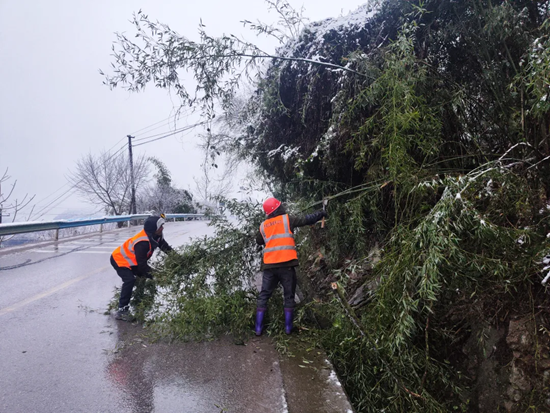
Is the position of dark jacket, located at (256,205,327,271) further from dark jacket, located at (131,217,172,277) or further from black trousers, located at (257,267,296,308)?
dark jacket, located at (131,217,172,277)

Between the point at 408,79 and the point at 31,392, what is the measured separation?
4346 mm

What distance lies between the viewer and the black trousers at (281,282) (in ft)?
14.2

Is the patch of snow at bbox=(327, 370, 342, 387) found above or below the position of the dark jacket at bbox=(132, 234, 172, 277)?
below

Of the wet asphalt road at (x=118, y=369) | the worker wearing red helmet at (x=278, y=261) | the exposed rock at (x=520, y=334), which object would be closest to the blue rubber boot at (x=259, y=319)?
the worker wearing red helmet at (x=278, y=261)

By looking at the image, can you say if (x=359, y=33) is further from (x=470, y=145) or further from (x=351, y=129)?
(x=470, y=145)

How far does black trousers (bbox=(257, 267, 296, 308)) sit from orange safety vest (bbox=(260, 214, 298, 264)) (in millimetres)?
137

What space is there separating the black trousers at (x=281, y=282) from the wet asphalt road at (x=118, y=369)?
1.61ft

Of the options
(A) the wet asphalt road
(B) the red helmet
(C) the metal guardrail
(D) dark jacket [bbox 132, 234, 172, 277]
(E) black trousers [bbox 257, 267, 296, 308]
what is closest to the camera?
(A) the wet asphalt road

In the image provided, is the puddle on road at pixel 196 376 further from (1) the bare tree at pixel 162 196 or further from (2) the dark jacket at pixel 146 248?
(1) the bare tree at pixel 162 196

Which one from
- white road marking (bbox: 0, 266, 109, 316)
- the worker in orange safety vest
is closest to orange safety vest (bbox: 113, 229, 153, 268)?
the worker in orange safety vest

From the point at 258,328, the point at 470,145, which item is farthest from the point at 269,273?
the point at 470,145

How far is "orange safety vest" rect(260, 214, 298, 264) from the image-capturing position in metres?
4.34

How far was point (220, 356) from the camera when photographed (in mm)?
3699

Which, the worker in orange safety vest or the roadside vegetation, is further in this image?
the worker in orange safety vest
